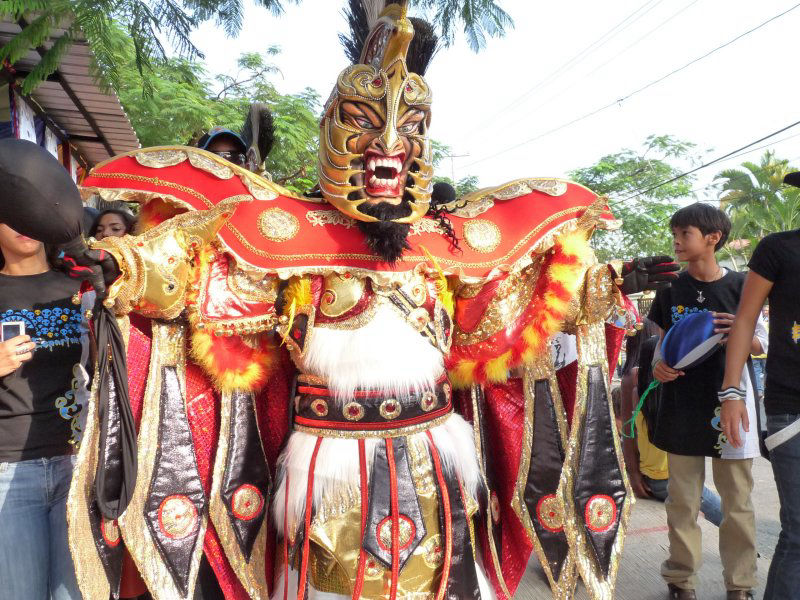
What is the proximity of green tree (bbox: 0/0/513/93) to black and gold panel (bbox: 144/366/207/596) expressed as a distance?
1371 millimetres

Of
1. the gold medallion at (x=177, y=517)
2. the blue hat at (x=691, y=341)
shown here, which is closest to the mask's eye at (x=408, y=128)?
the gold medallion at (x=177, y=517)

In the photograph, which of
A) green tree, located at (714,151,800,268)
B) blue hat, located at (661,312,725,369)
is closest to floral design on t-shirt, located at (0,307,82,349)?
blue hat, located at (661,312,725,369)

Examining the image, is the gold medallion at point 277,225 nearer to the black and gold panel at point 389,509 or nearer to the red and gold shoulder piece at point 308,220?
the red and gold shoulder piece at point 308,220

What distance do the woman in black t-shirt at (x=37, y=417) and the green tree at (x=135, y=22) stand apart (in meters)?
0.96

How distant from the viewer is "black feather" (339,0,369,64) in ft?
7.72

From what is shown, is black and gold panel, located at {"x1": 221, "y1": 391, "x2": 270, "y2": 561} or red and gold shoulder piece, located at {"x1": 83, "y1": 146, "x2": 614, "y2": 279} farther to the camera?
black and gold panel, located at {"x1": 221, "y1": 391, "x2": 270, "y2": 561}

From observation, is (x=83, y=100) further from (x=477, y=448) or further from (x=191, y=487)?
(x=477, y=448)

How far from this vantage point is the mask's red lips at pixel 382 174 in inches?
83.7

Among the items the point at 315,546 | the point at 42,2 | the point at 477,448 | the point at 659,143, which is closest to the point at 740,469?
the point at 477,448

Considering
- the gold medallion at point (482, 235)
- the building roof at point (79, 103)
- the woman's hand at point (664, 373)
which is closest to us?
the gold medallion at point (482, 235)

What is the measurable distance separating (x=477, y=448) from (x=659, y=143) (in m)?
19.2

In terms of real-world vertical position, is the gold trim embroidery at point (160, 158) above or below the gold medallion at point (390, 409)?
above

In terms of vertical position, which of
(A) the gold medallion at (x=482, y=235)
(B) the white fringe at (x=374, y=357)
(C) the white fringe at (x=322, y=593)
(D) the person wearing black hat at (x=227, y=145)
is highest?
(D) the person wearing black hat at (x=227, y=145)

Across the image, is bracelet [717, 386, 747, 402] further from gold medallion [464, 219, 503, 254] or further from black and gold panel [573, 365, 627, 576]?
gold medallion [464, 219, 503, 254]
